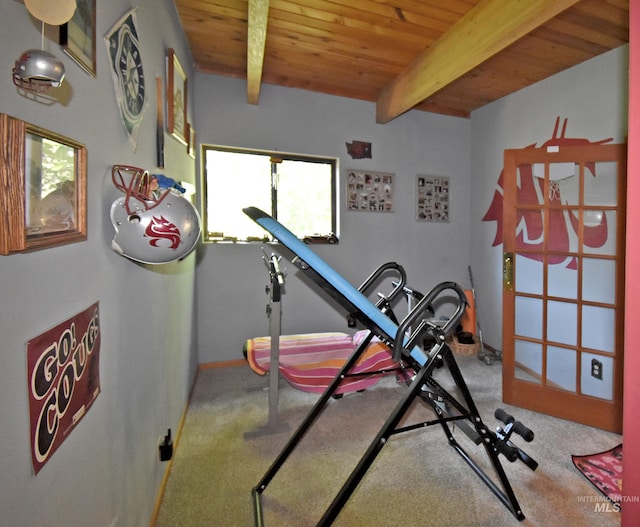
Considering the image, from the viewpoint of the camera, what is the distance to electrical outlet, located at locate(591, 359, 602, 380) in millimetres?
2260

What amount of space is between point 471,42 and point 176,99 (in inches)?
76.5

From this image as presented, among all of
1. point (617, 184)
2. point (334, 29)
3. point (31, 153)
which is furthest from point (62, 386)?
point (617, 184)

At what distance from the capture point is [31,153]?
60cm

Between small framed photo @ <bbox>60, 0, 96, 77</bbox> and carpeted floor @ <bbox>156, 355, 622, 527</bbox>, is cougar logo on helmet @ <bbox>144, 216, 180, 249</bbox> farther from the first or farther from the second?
carpeted floor @ <bbox>156, 355, 622, 527</bbox>

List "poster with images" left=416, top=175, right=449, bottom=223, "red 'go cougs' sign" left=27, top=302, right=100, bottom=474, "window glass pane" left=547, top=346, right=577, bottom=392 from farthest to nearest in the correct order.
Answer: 1. "poster with images" left=416, top=175, right=449, bottom=223
2. "window glass pane" left=547, top=346, right=577, bottom=392
3. "red 'go cougs' sign" left=27, top=302, right=100, bottom=474

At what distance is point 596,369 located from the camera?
2268mm

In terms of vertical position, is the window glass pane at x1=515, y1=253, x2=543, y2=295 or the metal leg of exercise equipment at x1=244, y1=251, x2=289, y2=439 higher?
the window glass pane at x1=515, y1=253, x2=543, y2=295

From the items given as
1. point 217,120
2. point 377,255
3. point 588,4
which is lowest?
point 377,255

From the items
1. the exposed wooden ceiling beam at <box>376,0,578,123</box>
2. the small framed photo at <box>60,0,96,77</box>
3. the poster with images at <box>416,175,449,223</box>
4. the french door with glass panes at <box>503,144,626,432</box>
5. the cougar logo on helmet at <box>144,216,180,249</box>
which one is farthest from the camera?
the poster with images at <box>416,175,449,223</box>

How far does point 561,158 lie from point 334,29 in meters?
1.84

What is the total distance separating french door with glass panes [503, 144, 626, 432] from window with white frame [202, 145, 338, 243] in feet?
5.55

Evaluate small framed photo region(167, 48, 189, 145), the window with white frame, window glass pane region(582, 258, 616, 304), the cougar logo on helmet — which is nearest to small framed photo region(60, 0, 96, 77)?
the cougar logo on helmet

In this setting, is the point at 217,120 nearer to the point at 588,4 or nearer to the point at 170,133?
the point at 170,133

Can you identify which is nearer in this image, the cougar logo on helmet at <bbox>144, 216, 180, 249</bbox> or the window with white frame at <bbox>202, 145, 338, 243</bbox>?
the cougar logo on helmet at <bbox>144, 216, 180, 249</bbox>
